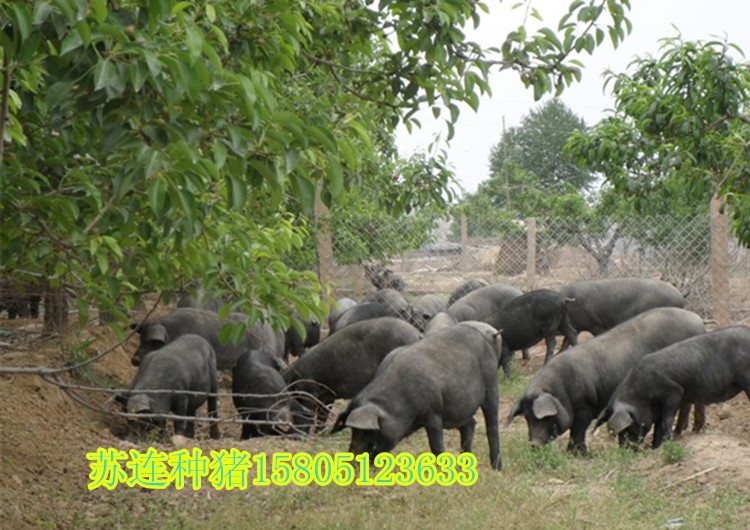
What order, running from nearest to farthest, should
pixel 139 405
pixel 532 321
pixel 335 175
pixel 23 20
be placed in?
pixel 23 20
pixel 335 175
pixel 139 405
pixel 532 321

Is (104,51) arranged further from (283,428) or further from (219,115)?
(283,428)

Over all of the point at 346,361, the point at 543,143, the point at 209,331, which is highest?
the point at 543,143

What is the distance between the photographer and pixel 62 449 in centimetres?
771

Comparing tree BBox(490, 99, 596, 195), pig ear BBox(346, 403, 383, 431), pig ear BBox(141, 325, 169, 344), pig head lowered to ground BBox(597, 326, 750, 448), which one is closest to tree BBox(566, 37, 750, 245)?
pig head lowered to ground BBox(597, 326, 750, 448)

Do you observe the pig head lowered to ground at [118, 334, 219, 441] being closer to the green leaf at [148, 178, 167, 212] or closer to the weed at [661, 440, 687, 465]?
the weed at [661, 440, 687, 465]

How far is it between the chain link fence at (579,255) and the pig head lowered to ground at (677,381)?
3.04 metres

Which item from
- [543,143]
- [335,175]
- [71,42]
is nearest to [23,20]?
[71,42]

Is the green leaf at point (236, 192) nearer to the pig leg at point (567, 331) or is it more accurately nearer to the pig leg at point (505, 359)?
the pig leg at point (505, 359)

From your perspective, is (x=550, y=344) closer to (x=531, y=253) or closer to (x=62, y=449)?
(x=531, y=253)

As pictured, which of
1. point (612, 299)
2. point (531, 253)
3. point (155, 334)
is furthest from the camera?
point (531, 253)

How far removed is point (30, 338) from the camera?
11414mm

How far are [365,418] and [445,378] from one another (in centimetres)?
86

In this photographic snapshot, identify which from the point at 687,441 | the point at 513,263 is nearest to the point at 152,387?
the point at 687,441

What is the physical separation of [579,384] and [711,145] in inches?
103
